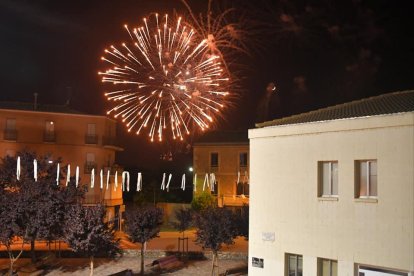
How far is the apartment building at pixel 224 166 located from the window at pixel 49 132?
42.8ft

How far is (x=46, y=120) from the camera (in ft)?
146

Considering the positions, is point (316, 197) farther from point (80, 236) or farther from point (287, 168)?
point (80, 236)

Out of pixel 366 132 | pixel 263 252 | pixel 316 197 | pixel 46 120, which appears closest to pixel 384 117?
pixel 366 132

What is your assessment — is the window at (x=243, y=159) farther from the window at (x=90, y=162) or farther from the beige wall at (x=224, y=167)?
the window at (x=90, y=162)

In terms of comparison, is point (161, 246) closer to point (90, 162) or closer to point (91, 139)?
point (90, 162)

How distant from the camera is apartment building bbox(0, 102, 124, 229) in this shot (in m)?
43.4

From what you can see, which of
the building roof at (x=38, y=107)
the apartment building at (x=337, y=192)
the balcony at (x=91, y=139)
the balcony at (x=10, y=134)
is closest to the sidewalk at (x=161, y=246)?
the balcony at (x=91, y=139)

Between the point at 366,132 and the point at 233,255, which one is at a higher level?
the point at 366,132

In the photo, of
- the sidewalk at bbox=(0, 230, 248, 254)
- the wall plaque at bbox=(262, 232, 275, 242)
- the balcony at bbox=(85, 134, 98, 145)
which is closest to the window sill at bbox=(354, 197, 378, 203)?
the wall plaque at bbox=(262, 232, 275, 242)

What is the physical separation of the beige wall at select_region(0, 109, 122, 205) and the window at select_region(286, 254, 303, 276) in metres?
28.3

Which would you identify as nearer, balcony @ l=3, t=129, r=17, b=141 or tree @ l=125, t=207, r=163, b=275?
tree @ l=125, t=207, r=163, b=275

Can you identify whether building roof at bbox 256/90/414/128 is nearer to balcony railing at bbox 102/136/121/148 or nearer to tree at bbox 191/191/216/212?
tree at bbox 191/191/216/212

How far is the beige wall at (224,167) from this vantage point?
50.8 meters

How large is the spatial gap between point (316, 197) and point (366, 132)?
2.55 meters
